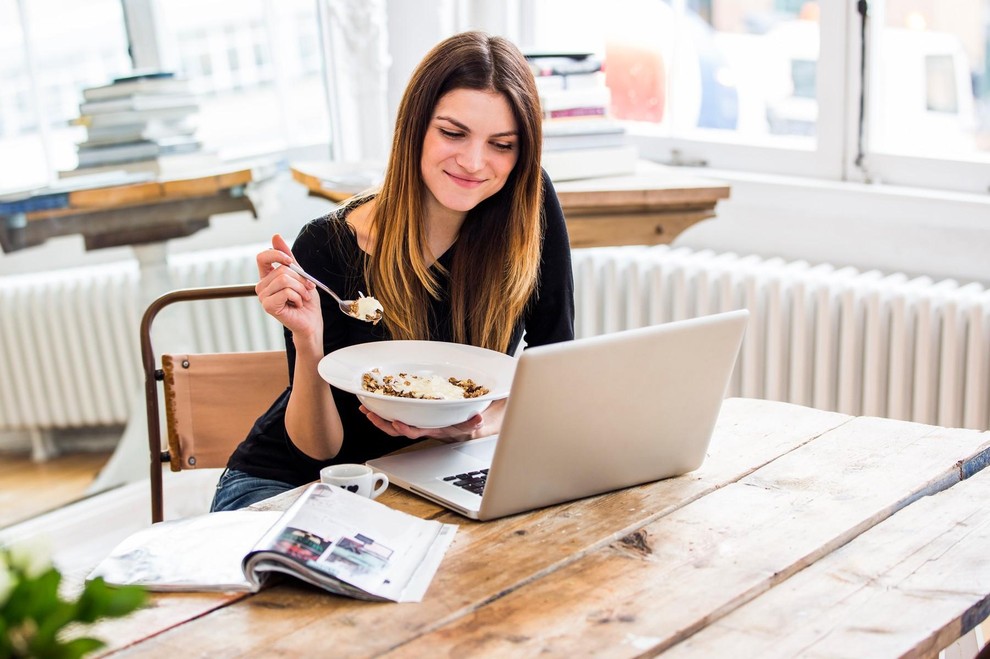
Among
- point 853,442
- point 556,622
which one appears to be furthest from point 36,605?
point 853,442

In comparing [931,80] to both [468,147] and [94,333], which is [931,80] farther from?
[94,333]

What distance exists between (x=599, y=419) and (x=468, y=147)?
56cm

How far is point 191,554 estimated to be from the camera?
123 cm

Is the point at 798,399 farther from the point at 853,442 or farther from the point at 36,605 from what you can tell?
the point at 36,605

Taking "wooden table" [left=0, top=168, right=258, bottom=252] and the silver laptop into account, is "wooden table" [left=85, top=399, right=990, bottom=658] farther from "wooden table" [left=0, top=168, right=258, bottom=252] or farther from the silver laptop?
"wooden table" [left=0, top=168, right=258, bottom=252]

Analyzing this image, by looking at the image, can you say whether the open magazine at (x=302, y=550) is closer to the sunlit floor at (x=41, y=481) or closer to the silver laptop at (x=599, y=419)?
the silver laptop at (x=599, y=419)

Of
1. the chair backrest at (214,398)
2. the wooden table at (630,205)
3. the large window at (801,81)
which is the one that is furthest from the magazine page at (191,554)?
the large window at (801,81)

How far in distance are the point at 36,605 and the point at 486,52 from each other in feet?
3.97

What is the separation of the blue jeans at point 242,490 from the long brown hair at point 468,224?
0.96 ft

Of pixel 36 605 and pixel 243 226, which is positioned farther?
pixel 243 226

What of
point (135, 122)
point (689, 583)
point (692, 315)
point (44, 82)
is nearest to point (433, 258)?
point (689, 583)

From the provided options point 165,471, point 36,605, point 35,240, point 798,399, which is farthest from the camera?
point 165,471

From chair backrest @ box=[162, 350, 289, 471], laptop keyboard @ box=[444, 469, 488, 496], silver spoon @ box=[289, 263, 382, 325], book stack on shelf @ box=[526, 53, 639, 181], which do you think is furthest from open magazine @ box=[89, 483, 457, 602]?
A: book stack on shelf @ box=[526, 53, 639, 181]

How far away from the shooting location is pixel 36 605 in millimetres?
636
